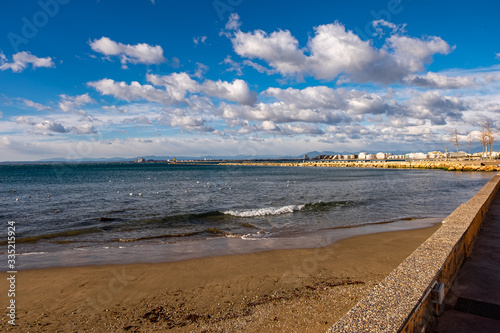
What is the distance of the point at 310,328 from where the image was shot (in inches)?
197

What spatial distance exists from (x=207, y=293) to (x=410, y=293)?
15.1 feet

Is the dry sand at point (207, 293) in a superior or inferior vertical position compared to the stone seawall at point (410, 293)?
inferior

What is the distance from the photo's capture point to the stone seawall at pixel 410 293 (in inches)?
110

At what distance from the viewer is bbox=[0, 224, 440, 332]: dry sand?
5.41m

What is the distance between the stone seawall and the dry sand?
6.16 feet

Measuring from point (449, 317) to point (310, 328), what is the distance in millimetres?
2120

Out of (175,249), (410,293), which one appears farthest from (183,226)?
(410,293)

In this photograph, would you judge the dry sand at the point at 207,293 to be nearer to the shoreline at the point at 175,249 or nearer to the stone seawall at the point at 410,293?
the shoreline at the point at 175,249

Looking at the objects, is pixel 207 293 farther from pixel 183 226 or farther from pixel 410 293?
pixel 183 226

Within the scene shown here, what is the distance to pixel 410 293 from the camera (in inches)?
132

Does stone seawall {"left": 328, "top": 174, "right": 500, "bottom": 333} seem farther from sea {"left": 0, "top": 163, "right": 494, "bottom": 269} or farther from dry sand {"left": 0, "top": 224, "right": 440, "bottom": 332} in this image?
sea {"left": 0, "top": 163, "right": 494, "bottom": 269}

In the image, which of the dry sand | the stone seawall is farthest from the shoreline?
the stone seawall

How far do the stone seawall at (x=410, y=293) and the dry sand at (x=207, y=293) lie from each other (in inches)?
73.9

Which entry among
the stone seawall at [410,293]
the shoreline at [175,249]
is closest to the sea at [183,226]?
the shoreline at [175,249]
